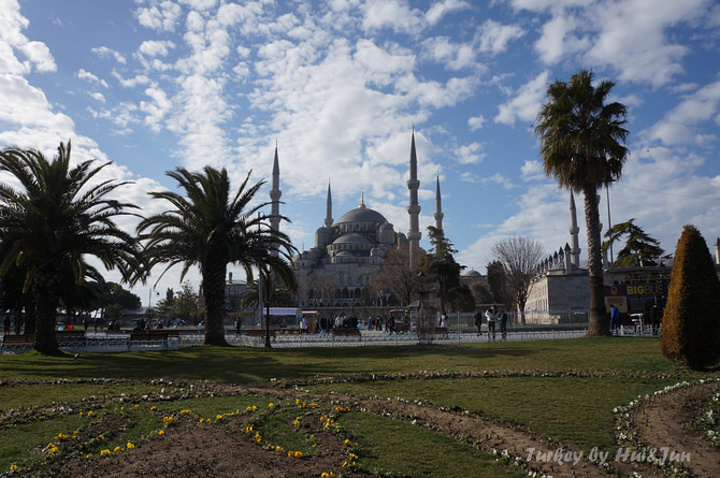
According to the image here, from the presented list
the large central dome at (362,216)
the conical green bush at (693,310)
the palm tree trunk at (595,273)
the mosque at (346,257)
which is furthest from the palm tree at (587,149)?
the large central dome at (362,216)

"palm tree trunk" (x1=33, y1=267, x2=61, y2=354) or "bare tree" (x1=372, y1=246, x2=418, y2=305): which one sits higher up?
"bare tree" (x1=372, y1=246, x2=418, y2=305)

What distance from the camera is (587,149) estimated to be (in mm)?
19656

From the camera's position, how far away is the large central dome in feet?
352

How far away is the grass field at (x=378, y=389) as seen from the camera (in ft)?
19.4

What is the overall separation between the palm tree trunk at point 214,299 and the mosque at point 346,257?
163ft

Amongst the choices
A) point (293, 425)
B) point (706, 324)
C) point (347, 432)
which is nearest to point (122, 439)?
point (293, 425)

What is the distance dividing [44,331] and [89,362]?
3.03m

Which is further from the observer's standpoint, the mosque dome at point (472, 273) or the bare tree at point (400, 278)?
the mosque dome at point (472, 273)

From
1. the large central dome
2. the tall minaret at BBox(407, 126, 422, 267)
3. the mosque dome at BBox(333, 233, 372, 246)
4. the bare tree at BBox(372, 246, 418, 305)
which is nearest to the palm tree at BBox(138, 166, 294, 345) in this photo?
the bare tree at BBox(372, 246, 418, 305)

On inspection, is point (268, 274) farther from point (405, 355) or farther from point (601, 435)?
point (601, 435)

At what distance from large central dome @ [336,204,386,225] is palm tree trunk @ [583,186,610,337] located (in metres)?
86.2

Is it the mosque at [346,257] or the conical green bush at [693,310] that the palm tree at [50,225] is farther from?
the mosque at [346,257]

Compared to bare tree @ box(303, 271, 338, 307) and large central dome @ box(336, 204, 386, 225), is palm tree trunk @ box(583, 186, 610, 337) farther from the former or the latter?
large central dome @ box(336, 204, 386, 225)

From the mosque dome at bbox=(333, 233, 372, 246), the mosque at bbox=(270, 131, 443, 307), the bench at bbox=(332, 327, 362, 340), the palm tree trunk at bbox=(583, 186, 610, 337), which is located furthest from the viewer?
the mosque dome at bbox=(333, 233, 372, 246)
